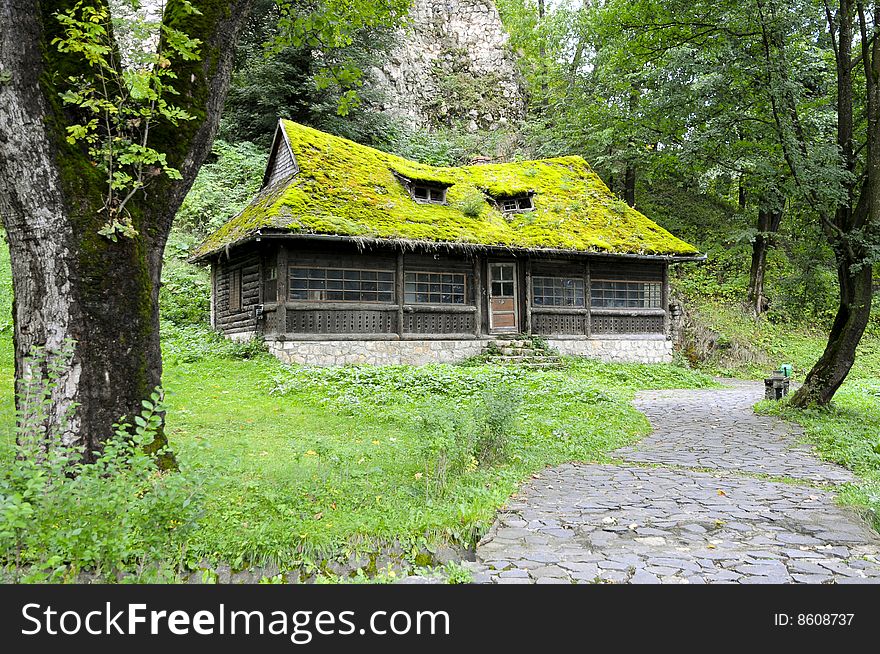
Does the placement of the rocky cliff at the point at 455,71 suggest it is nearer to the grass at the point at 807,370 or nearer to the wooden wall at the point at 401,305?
the wooden wall at the point at 401,305

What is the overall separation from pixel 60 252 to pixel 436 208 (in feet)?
43.4

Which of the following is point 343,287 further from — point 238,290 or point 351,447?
point 351,447

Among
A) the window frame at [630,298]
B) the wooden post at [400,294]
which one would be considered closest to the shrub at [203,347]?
the wooden post at [400,294]

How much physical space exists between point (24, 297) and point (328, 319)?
10.3 meters

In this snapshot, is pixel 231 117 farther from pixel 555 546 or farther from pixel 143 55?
pixel 555 546

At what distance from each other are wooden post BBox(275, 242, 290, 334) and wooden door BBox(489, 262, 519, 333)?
6049 millimetres

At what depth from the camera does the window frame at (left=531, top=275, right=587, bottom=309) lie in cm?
1848

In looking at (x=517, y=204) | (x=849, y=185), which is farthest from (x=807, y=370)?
(x=849, y=185)

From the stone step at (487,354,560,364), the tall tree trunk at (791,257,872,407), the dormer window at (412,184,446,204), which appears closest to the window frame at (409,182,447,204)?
the dormer window at (412,184,446,204)

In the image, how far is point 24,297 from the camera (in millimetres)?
4773

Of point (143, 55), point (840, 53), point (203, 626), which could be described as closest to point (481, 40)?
point (840, 53)

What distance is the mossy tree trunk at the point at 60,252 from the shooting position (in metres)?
4.67

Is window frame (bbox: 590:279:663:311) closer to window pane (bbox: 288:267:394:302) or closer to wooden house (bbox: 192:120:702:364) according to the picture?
wooden house (bbox: 192:120:702:364)

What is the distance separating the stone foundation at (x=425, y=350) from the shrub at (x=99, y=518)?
10.7m
